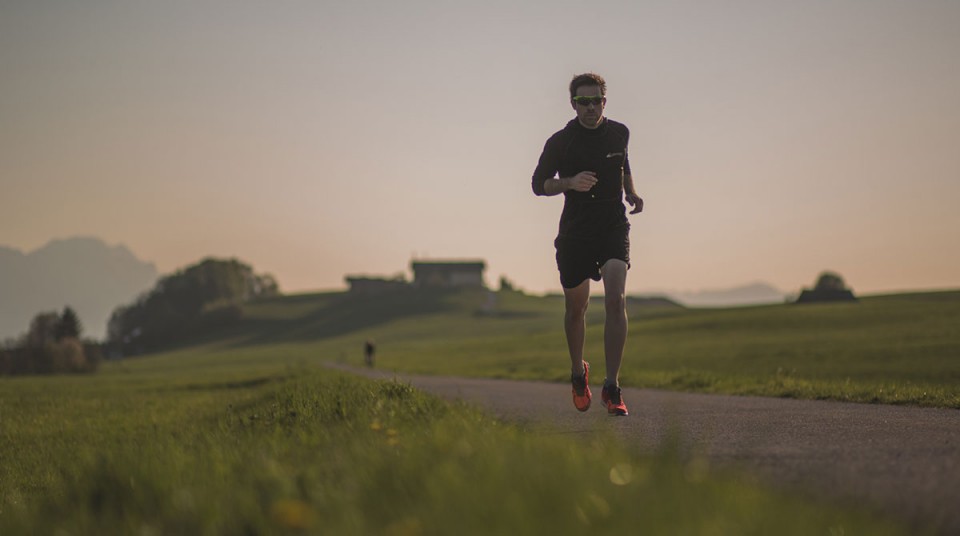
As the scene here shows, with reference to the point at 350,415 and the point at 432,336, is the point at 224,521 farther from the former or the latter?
the point at 432,336

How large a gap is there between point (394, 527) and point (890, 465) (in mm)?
2584

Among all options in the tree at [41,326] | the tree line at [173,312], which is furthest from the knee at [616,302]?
the tree at [41,326]

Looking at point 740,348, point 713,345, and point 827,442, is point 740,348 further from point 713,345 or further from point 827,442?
point 827,442

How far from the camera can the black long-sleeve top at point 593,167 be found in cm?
747

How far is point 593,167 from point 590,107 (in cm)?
52

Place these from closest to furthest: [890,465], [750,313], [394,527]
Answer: [394,527], [890,465], [750,313]

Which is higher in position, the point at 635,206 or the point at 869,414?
the point at 635,206

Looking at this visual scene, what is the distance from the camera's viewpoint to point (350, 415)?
6.86 meters

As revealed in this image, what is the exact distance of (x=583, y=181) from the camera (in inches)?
282

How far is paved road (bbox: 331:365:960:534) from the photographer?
3420 mm

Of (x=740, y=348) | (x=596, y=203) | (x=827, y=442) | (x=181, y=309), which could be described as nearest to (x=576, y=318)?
(x=596, y=203)

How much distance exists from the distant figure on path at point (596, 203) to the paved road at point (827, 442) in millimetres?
901

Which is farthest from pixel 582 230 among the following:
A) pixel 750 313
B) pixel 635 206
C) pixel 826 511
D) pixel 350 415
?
pixel 750 313

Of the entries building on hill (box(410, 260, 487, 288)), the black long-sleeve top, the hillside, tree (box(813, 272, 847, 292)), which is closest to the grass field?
the hillside
